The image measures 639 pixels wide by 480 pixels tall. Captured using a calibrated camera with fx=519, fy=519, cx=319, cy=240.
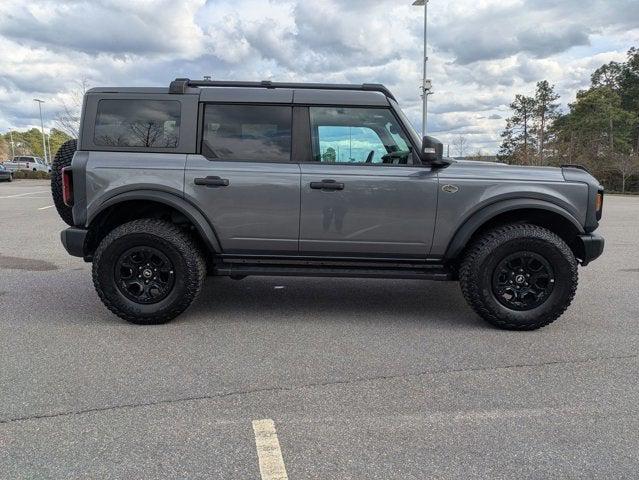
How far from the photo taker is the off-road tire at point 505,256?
4.32 metres

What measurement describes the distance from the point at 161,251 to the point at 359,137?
1.96 meters

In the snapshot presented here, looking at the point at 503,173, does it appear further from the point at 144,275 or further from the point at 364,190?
the point at 144,275

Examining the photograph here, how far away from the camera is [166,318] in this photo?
4.49 metres

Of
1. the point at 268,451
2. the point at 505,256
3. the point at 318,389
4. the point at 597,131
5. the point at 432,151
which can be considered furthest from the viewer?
the point at 597,131

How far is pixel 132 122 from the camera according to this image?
4.48m

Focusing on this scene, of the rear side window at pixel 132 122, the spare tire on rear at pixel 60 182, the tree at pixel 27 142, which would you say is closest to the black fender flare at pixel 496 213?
the rear side window at pixel 132 122

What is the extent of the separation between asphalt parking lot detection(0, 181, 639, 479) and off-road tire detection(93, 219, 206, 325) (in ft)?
0.51

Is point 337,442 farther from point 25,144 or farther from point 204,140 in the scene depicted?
point 25,144

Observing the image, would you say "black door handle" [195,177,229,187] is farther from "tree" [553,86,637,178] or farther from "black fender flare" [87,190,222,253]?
"tree" [553,86,637,178]

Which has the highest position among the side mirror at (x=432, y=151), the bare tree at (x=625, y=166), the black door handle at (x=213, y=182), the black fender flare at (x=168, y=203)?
the bare tree at (x=625, y=166)

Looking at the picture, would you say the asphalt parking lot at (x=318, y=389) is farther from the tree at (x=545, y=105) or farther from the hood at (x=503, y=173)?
the tree at (x=545, y=105)

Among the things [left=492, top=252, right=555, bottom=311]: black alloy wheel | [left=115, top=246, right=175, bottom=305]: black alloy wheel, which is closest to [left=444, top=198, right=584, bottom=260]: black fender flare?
[left=492, top=252, right=555, bottom=311]: black alloy wheel

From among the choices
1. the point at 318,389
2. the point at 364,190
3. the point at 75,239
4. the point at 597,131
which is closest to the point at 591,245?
the point at 364,190

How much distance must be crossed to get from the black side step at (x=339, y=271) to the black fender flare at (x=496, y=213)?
0.98ft
